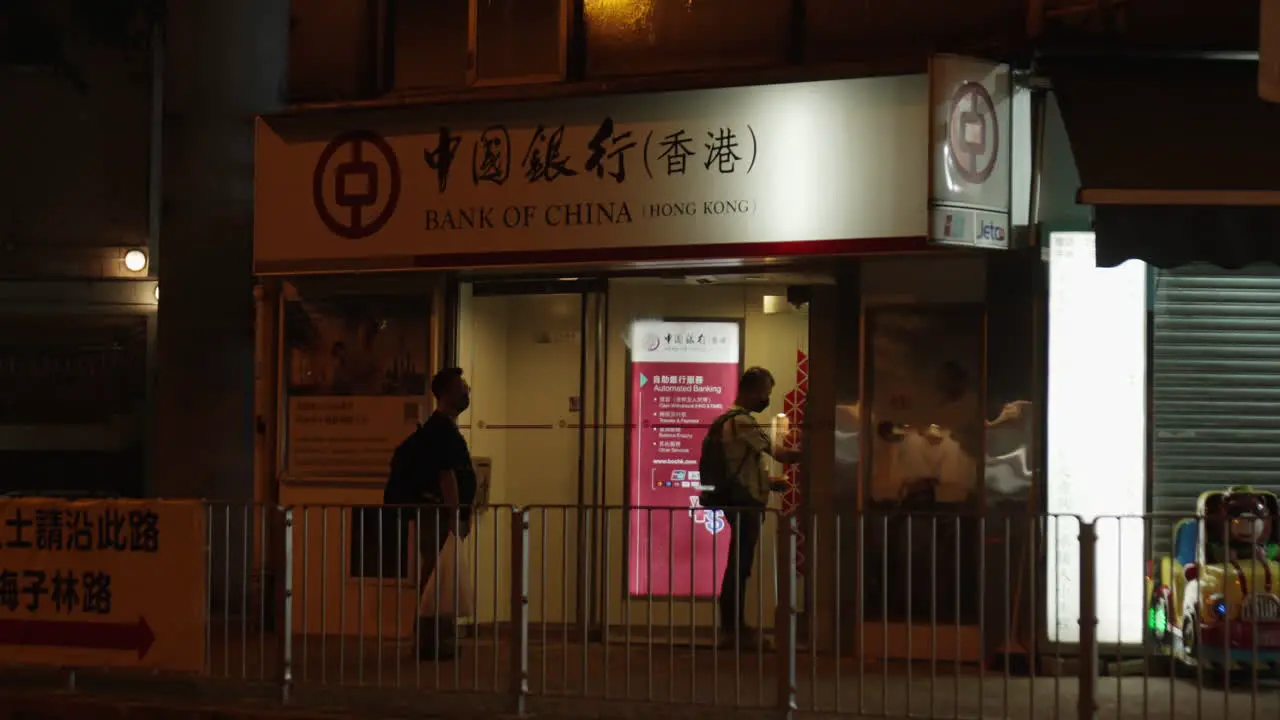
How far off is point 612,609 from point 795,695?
132 inches

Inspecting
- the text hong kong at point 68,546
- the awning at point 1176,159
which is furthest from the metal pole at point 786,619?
the text hong kong at point 68,546

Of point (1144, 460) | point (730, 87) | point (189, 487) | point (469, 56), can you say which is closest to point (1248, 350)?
point (1144, 460)

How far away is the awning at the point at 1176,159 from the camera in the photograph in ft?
31.8

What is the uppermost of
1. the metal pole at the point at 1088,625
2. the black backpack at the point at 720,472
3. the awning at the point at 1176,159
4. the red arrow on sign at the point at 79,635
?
the awning at the point at 1176,159

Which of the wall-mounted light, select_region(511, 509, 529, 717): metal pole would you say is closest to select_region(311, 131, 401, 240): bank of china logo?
select_region(511, 509, 529, 717): metal pole

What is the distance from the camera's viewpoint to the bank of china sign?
11.1m

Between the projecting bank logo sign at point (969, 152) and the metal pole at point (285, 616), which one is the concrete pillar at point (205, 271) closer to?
the metal pole at point (285, 616)

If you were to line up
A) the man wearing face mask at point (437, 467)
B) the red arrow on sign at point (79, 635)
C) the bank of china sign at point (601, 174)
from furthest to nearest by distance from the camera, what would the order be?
the bank of china sign at point (601, 174) < the man wearing face mask at point (437, 467) < the red arrow on sign at point (79, 635)

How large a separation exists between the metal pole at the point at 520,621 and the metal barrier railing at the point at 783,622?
13 millimetres

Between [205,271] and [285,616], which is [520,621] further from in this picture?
[205,271]

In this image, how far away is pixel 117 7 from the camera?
63.2ft

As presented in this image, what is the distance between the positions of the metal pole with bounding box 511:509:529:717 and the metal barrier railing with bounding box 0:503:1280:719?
0.01m

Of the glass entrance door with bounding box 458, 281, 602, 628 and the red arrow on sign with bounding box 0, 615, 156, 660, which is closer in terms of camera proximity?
the red arrow on sign with bounding box 0, 615, 156, 660

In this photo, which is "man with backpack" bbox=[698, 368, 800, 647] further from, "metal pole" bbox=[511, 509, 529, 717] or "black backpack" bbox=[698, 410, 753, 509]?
"metal pole" bbox=[511, 509, 529, 717]
